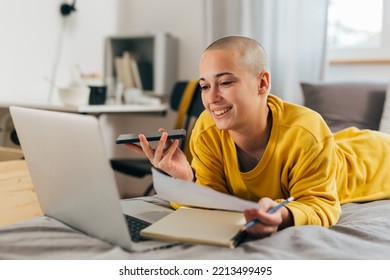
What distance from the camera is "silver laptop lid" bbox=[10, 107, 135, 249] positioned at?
67 cm

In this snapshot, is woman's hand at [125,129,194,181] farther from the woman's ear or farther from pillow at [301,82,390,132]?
pillow at [301,82,390,132]

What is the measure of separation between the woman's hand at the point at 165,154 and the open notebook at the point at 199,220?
127mm

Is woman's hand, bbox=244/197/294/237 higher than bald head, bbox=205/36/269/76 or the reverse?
the reverse

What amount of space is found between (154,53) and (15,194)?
4.37 ft

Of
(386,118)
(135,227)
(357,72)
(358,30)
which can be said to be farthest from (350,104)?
(135,227)

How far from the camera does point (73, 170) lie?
0.75 meters

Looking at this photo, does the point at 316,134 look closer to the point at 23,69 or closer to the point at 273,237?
the point at 273,237

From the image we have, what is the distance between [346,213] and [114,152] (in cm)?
200

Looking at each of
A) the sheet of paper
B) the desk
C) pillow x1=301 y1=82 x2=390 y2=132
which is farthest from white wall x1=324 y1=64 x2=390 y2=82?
the sheet of paper

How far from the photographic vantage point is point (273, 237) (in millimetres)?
793

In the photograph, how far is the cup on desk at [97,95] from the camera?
7.13ft

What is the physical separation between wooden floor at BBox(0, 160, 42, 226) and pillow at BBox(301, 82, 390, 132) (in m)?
1.11

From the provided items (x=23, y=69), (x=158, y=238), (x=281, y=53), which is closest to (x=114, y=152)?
(x=23, y=69)

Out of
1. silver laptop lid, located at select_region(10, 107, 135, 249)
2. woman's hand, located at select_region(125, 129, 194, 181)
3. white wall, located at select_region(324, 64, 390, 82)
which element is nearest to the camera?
silver laptop lid, located at select_region(10, 107, 135, 249)
